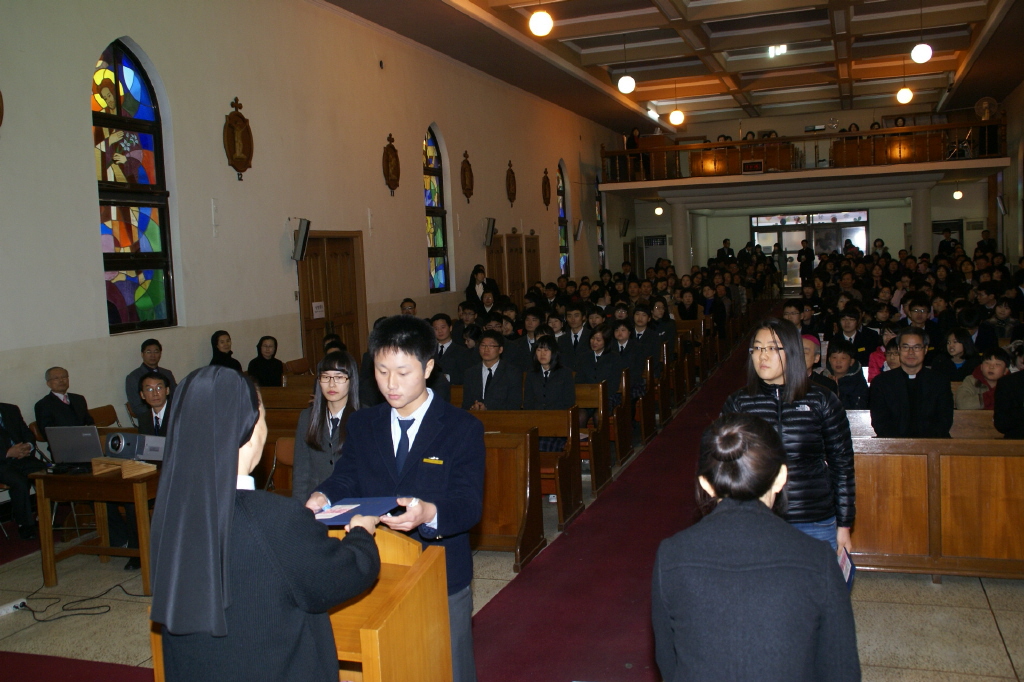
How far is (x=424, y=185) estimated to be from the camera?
1377 centimetres

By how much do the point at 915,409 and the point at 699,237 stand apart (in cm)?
2511

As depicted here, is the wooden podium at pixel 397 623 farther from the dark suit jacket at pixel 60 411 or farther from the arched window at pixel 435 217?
the arched window at pixel 435 217

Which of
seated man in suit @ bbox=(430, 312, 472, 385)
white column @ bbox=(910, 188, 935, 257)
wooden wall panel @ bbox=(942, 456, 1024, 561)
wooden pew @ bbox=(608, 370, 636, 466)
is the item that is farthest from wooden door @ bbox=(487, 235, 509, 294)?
wooden wall panel @ bbox=(942, 456, 1024, 561)

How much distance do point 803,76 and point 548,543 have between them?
1851 centimetres

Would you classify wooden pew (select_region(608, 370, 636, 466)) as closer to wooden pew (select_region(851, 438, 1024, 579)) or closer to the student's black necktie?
wooden pew (select_region(851, 438, 1024, 579))

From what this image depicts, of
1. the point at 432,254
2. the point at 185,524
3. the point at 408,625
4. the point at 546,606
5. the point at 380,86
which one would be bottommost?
the point at 546,606

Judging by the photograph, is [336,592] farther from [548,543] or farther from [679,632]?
[548,543]

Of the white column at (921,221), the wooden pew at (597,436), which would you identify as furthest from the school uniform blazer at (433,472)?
the white column at (921,221)

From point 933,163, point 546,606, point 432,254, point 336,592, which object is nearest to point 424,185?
point 432,254

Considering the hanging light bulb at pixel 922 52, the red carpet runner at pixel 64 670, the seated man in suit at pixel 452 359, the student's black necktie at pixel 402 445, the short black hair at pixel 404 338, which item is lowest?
the red carpet runner at pixel 64 670

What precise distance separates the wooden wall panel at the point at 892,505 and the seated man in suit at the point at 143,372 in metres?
5.96

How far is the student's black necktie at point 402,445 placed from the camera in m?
2.74

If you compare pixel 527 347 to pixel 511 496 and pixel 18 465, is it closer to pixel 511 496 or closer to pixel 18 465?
pixel 511 496

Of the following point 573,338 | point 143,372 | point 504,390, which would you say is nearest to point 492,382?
point 504,390
